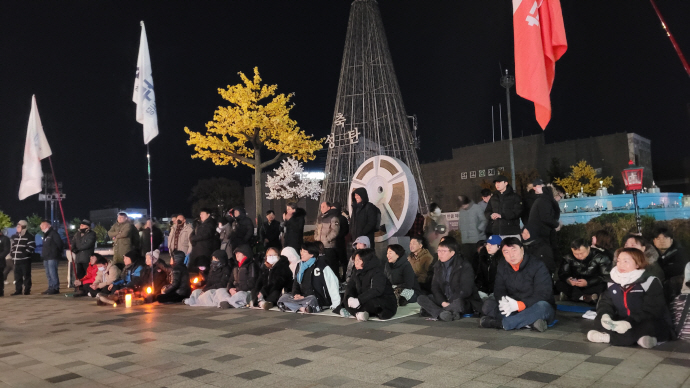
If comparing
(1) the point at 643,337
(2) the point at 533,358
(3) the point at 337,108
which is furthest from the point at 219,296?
(3) the point at 337,108

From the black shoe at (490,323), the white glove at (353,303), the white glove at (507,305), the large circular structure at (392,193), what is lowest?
the black shoe at (490,323)

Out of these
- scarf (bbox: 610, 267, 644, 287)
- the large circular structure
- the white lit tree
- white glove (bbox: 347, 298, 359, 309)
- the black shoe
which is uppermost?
the white lit tree

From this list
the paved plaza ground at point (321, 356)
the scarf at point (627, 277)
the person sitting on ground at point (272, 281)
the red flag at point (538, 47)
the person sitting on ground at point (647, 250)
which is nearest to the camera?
the paved plaza ground at point (321, 356)

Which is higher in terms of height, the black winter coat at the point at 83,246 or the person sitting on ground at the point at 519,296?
→ the black winter coat at the point at 83,246

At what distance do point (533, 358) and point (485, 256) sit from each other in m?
4.18

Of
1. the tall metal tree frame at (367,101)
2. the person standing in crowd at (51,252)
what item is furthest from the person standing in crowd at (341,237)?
the tall metal tree frame at (367,101)

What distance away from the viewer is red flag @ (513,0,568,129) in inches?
223

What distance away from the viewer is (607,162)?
5009 centimetres

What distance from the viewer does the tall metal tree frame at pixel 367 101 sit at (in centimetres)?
1830

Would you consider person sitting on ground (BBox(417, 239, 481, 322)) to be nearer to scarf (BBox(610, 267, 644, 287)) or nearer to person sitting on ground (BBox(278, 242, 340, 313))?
person sitting on ground (BBox(278, 242, 340, 313))

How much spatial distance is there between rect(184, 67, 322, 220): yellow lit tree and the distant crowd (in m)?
7.25

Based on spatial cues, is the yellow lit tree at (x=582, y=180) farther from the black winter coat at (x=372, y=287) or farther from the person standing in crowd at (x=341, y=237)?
the black winter coat at (x=372, y=287)

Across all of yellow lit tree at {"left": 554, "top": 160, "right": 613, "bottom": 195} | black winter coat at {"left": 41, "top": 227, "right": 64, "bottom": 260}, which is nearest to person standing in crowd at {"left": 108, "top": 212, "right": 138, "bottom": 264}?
black winter coat at {"left": 41, "top": 227, "right": 64, "bottom": 260}

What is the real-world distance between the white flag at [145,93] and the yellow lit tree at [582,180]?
4425cm
